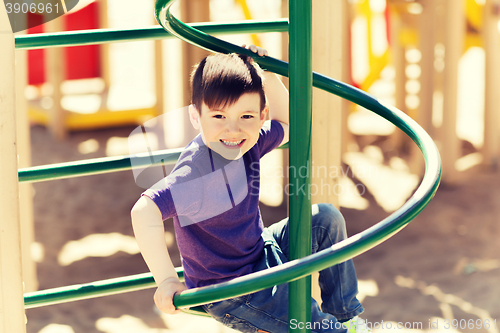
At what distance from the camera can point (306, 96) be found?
1120 millimetres

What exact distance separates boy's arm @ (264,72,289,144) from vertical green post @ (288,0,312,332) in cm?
44

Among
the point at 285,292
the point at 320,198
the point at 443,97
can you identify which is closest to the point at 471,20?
the point at 443,97

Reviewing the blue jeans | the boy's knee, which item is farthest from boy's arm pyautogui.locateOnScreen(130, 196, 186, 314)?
the boy's knee

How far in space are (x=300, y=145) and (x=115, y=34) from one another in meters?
0.56

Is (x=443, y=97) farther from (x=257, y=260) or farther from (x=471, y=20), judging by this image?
(x=257, y=260)

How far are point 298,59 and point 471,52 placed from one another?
757 centimetres

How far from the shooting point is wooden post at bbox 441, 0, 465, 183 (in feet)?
15.1

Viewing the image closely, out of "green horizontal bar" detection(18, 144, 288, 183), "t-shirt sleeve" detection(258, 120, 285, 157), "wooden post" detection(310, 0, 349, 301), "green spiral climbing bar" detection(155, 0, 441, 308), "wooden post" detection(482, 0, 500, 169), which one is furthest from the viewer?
"wooden post" detection(482, 0, 500, 169)

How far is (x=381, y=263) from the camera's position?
11.3 feet

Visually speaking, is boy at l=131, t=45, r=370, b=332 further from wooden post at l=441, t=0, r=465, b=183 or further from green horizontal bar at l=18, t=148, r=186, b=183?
wooden post at l=441, t=0, r=465, b=183

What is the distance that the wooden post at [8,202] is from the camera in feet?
3.78

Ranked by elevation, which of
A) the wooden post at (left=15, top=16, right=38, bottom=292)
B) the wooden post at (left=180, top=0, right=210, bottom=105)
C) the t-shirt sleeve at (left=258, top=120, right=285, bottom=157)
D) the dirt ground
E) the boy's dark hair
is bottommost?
the dirt ground

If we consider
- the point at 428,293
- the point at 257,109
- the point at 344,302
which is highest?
the point at 257,109

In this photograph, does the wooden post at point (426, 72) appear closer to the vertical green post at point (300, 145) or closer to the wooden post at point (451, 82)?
the wooden post at point (451, 82)
